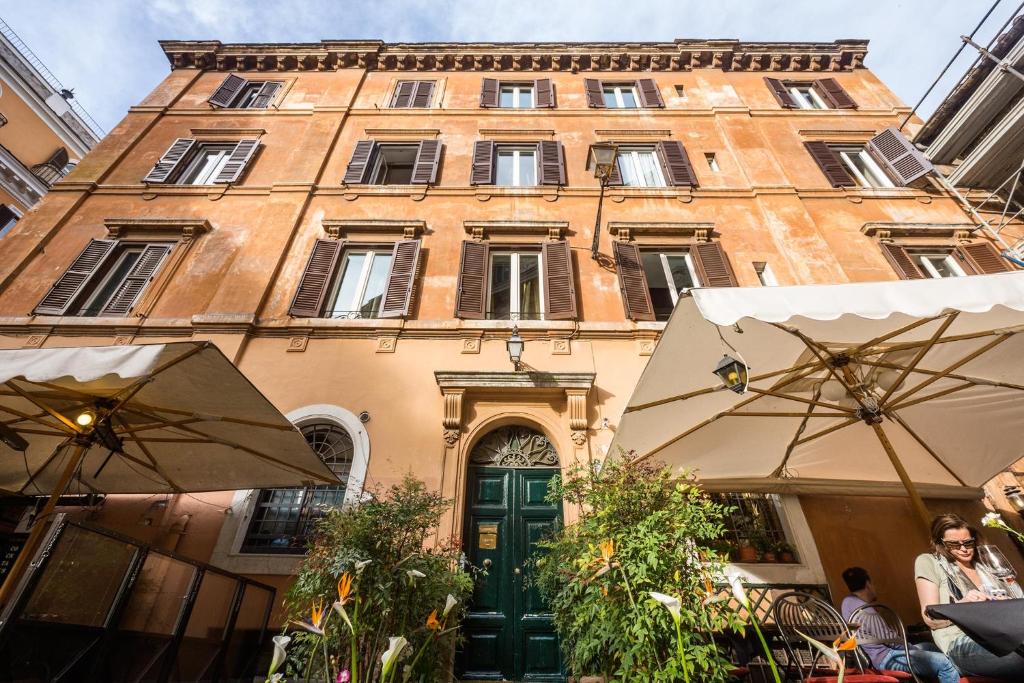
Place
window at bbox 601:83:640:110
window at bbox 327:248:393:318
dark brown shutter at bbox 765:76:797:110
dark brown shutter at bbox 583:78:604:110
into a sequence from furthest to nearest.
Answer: window at bbox 601:83:640:110
dark brown shutter at bbox 765:76:797:110
dark brown shutter at bbox 583:78:604:110
window at bbox 327:248:393:318

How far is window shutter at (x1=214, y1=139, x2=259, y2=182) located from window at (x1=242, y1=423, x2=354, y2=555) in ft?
23.0

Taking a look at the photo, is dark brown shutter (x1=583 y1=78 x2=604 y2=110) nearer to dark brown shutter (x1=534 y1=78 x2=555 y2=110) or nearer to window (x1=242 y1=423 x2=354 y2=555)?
dark brown shutter (x1=534 y1=78 x2=555 y2=110)

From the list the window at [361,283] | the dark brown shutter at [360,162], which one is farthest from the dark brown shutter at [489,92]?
the window at [361,283]

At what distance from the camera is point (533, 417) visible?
6.22m

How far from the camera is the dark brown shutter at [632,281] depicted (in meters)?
7.30

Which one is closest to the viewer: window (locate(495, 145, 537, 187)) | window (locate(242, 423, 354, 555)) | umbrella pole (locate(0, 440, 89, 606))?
umbrella pole (locate(0, 440, 89, 606))

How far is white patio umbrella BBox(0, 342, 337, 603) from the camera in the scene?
9.63 feet

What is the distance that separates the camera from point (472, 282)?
25.0 ft

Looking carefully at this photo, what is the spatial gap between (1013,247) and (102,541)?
13.6 m

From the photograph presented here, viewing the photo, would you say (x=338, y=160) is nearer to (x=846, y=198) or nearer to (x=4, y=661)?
(x=4, y=661)

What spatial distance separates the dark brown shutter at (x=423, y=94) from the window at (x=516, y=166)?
2.78 meters

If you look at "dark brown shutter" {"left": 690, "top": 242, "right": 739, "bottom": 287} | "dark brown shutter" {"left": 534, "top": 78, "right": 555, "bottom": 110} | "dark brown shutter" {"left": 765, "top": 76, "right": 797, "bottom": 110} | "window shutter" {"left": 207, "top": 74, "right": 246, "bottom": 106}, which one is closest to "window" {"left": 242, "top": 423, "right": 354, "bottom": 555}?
"dark brown shutter" {"left": 690, "top": 242, "right": 739, "bottom": 287}

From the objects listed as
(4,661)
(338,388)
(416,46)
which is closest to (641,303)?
(338,388)

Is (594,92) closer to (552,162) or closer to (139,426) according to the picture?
(552,162)
